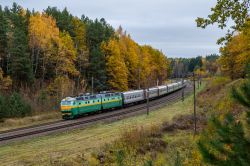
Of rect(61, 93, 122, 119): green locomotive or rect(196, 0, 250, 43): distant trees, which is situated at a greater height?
rect(196, 0, 250, 43): distant trees

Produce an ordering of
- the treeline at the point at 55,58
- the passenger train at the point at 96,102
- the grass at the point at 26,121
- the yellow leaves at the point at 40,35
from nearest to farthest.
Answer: the grass at the point at 26,121 < the passenger train at the point at 96,102 < the treeline at the point at 55,58 < the yellow leaves at the point at 40,35

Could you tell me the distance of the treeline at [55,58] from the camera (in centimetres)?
5419

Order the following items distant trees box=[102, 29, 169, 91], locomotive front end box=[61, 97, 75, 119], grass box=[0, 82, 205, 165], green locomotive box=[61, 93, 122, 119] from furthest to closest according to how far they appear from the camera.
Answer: distant trees box=[102, 29, 169, 91] < green locomotive box=[61, 93, 122, 119] < locomotive front end box=[61, 97, 75, 119] < grass box=[0, 82, 205, 165]

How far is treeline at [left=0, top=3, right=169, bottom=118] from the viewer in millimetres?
54194

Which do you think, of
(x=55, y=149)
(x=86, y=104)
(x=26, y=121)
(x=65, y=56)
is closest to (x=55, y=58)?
(x=65, y=56)

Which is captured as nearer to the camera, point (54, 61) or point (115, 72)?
point (54, 61)

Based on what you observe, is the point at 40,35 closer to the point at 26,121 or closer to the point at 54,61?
the point at 54,61

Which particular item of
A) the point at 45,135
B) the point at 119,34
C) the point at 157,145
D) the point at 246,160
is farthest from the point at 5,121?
the point at 119,34

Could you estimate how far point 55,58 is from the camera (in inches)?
2461

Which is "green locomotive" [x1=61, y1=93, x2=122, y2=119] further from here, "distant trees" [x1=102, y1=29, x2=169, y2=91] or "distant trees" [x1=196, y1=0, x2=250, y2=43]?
"distant trees" [x1=196, y1=0, x2=250, y2=43]

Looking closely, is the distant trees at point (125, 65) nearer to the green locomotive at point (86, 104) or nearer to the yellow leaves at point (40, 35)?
the yellow leaves at point (40, 35)

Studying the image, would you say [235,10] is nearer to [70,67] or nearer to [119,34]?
[70,67]

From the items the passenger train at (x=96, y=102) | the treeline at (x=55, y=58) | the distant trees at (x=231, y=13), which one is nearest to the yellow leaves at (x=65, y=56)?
the treeline at (x=55, y=58)

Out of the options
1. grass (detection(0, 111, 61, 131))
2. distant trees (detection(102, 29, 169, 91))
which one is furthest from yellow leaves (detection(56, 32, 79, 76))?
grass (detection(0, 111, 61, 131))
